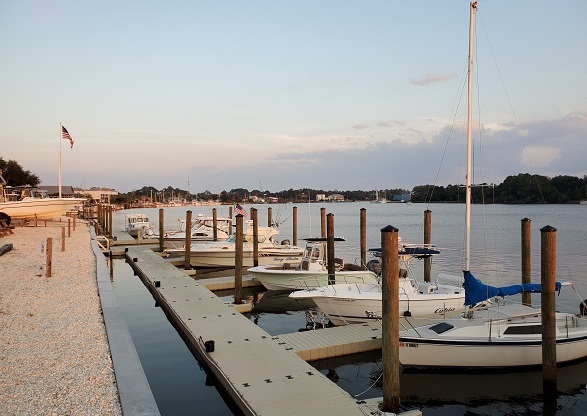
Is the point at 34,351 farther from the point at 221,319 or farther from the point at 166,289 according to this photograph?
the point at 166,289

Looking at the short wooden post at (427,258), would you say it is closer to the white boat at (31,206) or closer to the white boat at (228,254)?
the white boat at (228,254)

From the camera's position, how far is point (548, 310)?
1036cm

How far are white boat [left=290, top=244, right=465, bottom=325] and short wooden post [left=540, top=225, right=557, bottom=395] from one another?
165 inches

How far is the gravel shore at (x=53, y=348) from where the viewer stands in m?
7.43

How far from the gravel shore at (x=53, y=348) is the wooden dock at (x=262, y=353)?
7.51 feet

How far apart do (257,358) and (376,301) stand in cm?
534

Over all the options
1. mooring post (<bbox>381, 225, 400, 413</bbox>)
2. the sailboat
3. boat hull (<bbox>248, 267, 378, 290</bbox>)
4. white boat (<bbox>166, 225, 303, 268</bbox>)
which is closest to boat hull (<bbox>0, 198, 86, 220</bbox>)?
white boat (<bbox>166, 225, 303, 268</bbox>)

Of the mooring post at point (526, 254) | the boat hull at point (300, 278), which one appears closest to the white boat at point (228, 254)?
the boat hull at point (300, 278)

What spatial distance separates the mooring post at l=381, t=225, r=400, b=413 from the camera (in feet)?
27.6

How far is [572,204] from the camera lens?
15538 cm

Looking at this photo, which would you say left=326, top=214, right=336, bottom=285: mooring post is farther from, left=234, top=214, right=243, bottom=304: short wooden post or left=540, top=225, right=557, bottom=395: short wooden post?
left=540, top=225, right=557, bottom=395: short wooden post

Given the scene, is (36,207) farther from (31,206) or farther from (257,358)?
(257,358)

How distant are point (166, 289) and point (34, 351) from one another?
9406mm

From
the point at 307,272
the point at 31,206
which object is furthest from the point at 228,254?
the point at 31,206
